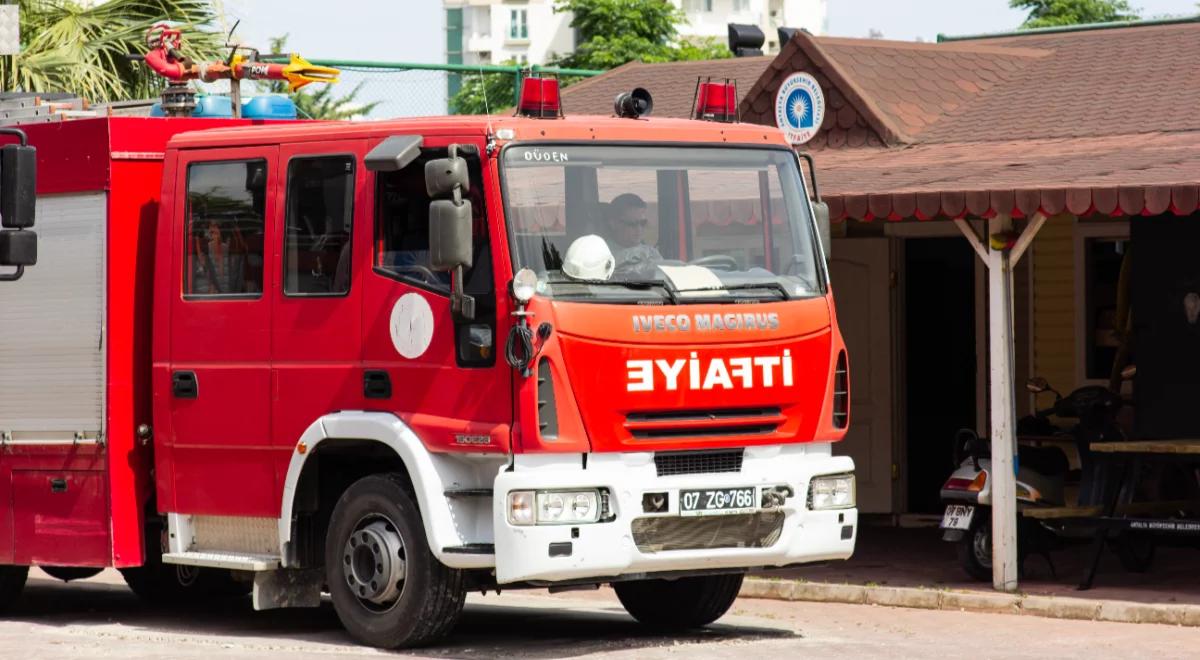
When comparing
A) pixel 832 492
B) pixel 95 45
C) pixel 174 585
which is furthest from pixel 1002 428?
pixel 95 45

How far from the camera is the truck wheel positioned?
1089cm

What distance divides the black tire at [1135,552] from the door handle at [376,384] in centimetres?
584

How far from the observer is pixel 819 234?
11.6 m

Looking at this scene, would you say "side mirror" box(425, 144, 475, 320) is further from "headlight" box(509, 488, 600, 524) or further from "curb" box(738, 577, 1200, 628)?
"curb" box(738, 577, 1200, 628)

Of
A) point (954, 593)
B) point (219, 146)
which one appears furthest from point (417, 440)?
point (954, 593)

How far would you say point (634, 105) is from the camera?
11.5 m

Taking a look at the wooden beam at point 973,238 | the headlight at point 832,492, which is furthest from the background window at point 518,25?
the headlight at point 832,492

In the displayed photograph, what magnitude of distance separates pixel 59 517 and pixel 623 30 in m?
50.9

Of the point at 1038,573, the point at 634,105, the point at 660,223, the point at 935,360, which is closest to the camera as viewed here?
the point at 660,223

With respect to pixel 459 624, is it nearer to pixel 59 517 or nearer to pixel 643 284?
pixel 59 517

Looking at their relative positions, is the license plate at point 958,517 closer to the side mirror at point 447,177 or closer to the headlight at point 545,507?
the headlight at point 545,507

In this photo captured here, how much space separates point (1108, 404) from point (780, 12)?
374ft

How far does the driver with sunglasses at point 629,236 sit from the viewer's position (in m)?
10.9

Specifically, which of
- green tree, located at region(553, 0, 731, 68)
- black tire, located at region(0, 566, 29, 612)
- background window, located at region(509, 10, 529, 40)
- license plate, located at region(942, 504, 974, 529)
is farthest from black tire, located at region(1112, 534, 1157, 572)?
background window, located at region(509, 10, 529, 40)
